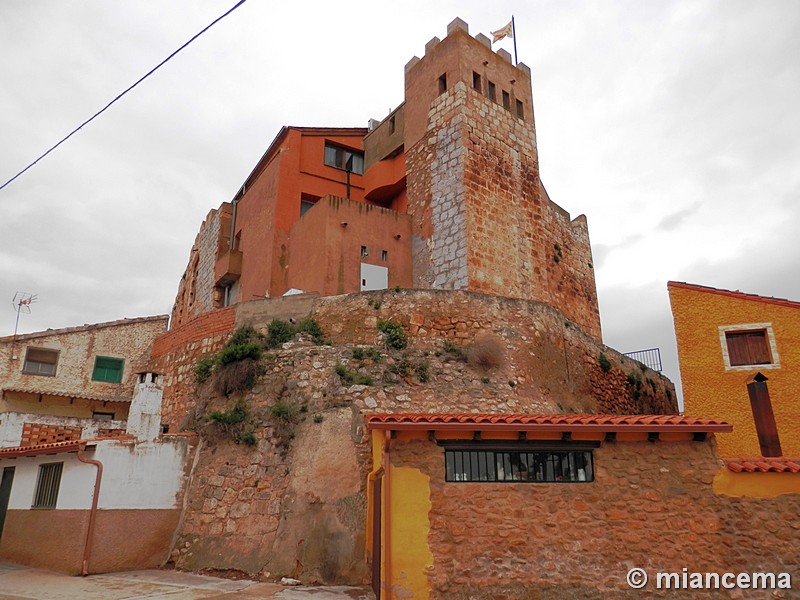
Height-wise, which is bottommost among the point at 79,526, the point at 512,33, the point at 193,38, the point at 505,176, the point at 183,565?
the point at 183,565

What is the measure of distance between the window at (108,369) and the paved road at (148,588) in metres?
10.5

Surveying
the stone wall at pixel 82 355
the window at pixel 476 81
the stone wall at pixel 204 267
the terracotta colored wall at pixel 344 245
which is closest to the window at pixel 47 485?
the stone wall at pixel 82 355

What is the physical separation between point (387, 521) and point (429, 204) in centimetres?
1510

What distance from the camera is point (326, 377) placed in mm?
15688

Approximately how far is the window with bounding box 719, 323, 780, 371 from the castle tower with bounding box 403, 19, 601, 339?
7.87m

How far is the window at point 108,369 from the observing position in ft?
75.5

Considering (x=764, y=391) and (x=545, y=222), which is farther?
(x=545, y=222)

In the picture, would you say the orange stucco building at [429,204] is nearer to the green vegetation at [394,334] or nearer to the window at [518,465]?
the green vegetation at [394,334]

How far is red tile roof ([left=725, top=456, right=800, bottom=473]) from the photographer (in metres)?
9.87

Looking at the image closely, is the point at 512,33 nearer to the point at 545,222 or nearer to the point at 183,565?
the point at 545,222

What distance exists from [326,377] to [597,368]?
9142 mm

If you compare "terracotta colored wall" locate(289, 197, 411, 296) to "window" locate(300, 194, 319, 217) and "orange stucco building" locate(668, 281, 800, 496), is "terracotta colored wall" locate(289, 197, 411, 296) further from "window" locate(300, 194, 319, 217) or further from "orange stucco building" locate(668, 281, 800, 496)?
"orange stucco building" locate(668, 281, 800, 496)

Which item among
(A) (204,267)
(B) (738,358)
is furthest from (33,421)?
(B) (738,358)

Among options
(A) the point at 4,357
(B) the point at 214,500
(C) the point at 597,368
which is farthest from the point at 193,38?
(A) the point at 4,357
